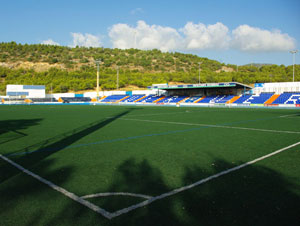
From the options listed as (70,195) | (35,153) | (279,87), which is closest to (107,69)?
(279,87)

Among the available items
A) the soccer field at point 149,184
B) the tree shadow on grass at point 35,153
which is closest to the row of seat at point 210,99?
the soccer field at point 149,184

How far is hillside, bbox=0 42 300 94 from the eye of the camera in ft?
264

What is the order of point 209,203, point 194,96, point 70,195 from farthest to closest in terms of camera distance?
point 194,96 → point 70,195 → point 209,203

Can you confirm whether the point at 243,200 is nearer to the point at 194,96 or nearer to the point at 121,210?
the point at 121,210

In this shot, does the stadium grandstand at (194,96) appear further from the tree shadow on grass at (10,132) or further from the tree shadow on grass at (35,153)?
the tree shadow on grass at (35,153)

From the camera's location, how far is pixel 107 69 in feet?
334

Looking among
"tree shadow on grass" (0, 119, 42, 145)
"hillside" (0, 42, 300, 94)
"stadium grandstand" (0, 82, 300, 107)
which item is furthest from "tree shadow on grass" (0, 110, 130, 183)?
"hillside" (0, 42, 300, 94)

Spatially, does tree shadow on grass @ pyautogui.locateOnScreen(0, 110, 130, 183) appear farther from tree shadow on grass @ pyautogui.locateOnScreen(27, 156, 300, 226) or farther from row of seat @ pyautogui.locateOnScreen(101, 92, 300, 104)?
row of seat @ pyautogui.locateOnScreen(101, 92, 300, 104)

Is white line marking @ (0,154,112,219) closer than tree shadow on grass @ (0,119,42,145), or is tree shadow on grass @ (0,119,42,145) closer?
white line marking @ (0,154,112,219)

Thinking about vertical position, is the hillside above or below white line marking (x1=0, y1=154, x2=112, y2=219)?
above

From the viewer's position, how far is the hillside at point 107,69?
80.5m

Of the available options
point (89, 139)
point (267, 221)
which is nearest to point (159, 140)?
point (89, 139)

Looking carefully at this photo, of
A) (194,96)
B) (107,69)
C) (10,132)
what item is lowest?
(10,132)

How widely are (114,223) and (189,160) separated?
3.83m
